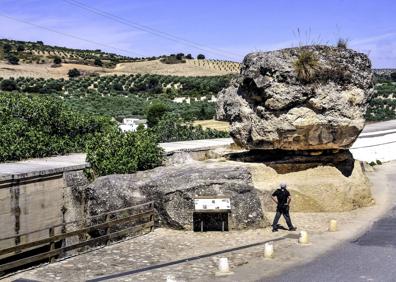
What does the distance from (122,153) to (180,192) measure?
4.42 m

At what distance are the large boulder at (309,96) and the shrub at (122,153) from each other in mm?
3777

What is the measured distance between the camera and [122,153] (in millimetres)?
19344

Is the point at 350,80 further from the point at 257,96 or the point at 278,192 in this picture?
the point at 278,192

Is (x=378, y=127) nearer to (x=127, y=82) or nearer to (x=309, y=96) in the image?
(x=309, y=96)

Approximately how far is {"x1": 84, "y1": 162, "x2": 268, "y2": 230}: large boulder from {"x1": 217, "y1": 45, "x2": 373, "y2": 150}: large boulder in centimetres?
239

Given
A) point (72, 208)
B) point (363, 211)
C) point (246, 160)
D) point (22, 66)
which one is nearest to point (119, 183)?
point (72, 208)

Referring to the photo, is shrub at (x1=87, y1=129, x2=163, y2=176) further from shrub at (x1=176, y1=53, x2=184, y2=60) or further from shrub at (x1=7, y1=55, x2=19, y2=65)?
shrub at (x1=176, y1=53, x2=184, y2=60)

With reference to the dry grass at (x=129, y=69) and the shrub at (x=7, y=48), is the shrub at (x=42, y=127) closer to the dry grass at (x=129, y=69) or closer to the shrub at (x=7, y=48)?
the dry grass at (x=129, y=69)

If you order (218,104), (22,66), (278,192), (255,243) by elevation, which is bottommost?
(255,243)

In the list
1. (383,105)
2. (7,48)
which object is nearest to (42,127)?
(383,105)

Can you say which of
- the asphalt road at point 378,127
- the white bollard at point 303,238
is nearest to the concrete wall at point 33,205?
the white bollard at point 303,238

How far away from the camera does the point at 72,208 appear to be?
702 inches

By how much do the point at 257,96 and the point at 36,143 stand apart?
8.51 m

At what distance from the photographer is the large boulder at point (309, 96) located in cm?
1761
